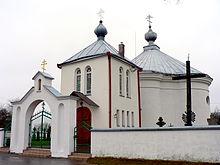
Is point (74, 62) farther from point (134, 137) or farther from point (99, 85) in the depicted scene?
point (134, 137)

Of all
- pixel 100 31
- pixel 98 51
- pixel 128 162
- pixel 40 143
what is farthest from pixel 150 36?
pixel 128 162

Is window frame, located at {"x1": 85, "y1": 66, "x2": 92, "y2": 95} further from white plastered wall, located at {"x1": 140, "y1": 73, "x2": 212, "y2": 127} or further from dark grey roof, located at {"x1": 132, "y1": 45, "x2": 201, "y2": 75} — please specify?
dark grey roof, located at {"x1": 132, "y1": 45, "x2": 201, "y2": 75}

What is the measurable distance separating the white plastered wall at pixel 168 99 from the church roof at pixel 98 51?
345cm

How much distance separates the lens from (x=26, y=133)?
14109 millimetres

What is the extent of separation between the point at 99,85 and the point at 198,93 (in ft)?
30.4

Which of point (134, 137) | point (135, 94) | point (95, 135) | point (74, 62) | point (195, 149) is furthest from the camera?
point (135, 94)

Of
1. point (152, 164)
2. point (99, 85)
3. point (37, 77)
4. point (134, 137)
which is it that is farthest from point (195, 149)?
point (37, 77)

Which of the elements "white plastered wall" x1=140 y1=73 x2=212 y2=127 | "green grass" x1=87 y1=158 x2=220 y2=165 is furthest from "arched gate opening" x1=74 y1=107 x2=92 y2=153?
"white plastered wall" x1=140 y1=73 x2=212 y2=127

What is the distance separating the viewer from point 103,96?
15398 millimetres

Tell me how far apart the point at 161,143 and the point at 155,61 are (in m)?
14.1

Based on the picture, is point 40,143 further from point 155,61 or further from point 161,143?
point 155,61

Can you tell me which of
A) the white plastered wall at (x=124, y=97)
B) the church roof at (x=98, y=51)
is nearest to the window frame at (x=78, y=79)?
the church roof at (x=98, y=51)

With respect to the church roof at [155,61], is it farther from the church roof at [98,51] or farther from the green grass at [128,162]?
the green grass at [128,162]

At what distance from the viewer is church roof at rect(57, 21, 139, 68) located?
1656cm
